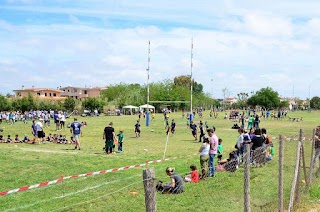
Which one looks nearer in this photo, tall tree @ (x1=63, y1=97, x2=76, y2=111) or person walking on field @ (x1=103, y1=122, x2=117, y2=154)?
person walking on field @ (x1=103, y1=122, x2=117, y2=154)

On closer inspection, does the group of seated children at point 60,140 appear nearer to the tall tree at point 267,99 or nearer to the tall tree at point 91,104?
the tall tree at point 91,104

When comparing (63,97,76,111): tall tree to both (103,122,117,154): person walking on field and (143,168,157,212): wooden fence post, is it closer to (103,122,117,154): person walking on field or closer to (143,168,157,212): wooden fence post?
(103,122,117,154): person walking on field

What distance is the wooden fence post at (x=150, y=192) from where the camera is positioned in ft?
13.5

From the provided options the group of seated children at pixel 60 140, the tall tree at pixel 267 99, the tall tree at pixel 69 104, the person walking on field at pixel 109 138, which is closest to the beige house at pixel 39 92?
the tall tree at pixel 69 104

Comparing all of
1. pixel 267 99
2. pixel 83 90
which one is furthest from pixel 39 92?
pixel 267 99

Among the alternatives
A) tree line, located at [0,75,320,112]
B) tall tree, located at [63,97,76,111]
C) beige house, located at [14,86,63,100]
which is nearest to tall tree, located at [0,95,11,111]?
tree line, located at [0,75,320,112]

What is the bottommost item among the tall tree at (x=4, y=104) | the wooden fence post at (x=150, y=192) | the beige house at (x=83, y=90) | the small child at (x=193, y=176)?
the small child at (x=193, y=176)

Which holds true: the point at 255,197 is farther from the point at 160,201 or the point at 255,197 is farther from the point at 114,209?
the point at 114,209

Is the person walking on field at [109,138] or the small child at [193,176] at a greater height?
the person walking on field at [109,138]

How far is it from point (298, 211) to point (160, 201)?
3384mm

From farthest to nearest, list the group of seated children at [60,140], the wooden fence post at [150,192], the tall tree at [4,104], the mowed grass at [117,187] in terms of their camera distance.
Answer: the tall tree at [4,104] → the group of seated children at [60,140] → the mowed grass at [117,187] → the wooden fence post at [150,192]

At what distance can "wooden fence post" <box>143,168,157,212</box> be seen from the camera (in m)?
4.12

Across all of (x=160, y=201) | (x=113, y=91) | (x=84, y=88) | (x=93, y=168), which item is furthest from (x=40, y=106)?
(x=84, y=88)

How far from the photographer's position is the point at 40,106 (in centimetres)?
7894
